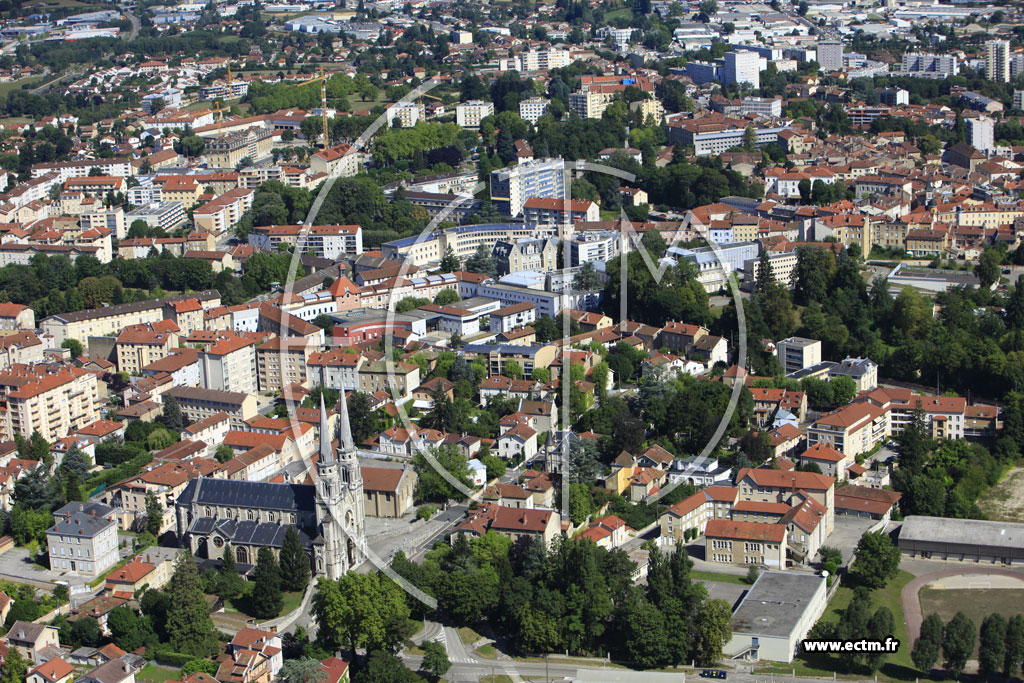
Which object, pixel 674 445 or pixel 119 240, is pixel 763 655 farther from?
pixel 119 240

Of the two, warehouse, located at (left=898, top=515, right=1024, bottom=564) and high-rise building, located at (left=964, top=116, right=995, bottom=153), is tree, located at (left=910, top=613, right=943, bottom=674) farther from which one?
high-rise building, located at (left=964, top=116, right=995, bottom=153)

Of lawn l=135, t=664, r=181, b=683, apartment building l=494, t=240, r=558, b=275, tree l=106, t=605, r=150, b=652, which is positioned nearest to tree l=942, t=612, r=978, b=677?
lawn l=135, t=664, r=181, b=683

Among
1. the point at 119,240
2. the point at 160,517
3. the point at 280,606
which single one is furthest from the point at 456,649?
the point at 119,240

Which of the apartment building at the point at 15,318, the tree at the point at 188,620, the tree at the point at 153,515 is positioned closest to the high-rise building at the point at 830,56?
the apartment building at the point at 15,318

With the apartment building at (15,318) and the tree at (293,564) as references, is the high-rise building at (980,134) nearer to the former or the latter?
the apartment building at (15,318)

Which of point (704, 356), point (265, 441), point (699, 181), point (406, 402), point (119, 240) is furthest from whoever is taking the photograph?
point (699, 181)

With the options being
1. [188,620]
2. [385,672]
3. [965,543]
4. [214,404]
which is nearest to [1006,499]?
[965,543]

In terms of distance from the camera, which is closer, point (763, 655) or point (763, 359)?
point (763, 655)

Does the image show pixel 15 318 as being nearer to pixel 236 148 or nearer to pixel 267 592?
pixel 267 592
